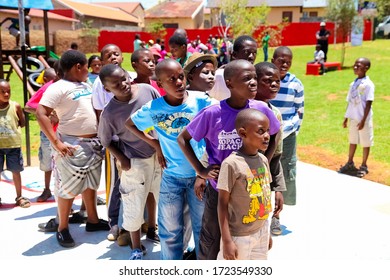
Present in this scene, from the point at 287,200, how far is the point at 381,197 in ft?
5.22

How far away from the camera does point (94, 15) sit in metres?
51.0

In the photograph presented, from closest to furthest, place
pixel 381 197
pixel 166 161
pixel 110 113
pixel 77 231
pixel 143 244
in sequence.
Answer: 1. pixel 166 161
2. pixel 110 113
3. pixel 143 244
4. pixel 77 231
5. pixel 381 197

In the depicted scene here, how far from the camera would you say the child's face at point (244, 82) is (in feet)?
9.43

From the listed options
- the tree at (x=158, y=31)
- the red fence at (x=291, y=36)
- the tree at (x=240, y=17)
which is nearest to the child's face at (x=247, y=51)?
the tree at (x=240, y=17)

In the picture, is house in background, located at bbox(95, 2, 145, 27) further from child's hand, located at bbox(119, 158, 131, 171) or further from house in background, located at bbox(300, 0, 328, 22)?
child's hand, located at bbox(119, 158, 131, 171)

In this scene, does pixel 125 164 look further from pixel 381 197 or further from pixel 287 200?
pixel 381 197

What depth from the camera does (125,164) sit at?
3803mm

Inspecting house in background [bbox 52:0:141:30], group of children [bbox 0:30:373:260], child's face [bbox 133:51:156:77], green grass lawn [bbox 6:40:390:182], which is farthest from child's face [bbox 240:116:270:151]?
house in background [bbox 52:0:141:30]

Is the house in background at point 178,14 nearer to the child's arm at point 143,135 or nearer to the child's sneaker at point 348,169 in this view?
the child's sneaker at point 348,169

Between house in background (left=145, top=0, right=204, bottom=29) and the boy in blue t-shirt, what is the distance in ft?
159

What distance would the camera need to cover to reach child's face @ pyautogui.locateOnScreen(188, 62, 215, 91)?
3.71m

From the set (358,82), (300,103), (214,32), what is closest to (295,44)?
(214,32)

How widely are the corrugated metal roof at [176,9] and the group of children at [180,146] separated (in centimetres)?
4946

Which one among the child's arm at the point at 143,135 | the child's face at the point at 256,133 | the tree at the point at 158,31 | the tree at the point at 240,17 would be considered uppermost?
the tree at the point at 240,17
